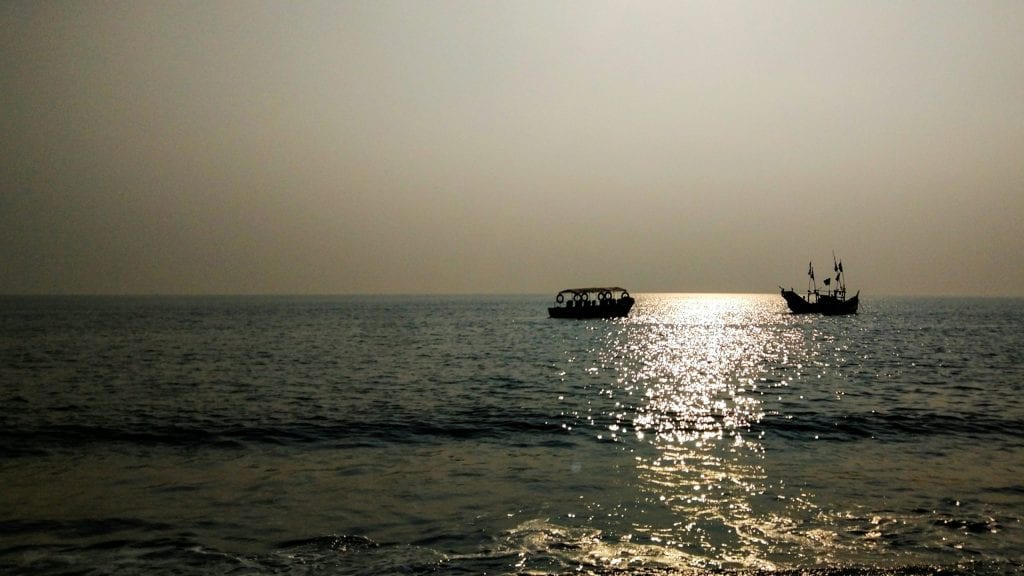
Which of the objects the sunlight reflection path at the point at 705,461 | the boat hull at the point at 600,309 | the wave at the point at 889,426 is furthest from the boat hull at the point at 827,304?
the wave at the point at 889,426

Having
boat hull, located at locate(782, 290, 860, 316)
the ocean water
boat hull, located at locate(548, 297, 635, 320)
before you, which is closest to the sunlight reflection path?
the ocean water

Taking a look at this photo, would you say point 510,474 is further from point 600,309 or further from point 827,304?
point 827,304

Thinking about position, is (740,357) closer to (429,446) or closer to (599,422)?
(599,422)

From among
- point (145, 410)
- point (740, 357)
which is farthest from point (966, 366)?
point (145, 410)

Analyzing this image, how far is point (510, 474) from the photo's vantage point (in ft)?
53.9

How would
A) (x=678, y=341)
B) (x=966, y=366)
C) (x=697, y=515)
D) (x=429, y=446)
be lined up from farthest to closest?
(x=678, y=341), (x=966, y=366), (x=429, y=446), (x=697, y=515)

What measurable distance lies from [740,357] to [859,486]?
131ft

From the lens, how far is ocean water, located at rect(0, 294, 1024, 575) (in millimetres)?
10984

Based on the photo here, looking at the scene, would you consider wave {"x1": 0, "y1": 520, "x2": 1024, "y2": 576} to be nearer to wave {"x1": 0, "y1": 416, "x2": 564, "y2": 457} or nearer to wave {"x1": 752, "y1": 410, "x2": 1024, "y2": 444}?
wave {"x1": 0, "y1": 416, "x2": 564, "y2": 457}

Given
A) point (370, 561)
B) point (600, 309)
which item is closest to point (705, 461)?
point (370, 561)

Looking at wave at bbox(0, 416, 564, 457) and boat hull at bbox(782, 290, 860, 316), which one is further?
boat hull at bbox(782, 290, 860, 316)

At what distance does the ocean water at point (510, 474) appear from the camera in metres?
A: 11.0

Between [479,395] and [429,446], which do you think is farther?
[479,395]

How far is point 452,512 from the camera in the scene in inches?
523
